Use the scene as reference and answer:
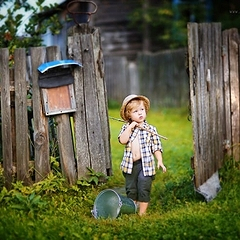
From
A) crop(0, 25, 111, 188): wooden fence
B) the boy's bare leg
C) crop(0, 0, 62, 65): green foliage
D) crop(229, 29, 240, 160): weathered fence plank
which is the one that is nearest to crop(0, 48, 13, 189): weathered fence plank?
crop(0, 25, 111, 188): wooden fence

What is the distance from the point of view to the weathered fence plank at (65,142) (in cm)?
657

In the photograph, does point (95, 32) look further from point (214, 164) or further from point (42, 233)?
point (42, 233)

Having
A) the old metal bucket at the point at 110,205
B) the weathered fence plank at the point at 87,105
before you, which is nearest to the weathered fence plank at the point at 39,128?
the weathered fence plank at the point at 87,105

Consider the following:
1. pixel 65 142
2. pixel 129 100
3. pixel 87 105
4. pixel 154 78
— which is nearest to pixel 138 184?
pixel 129 100

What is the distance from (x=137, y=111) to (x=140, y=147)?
0.39 m

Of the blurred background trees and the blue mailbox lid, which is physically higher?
the blurred background trees

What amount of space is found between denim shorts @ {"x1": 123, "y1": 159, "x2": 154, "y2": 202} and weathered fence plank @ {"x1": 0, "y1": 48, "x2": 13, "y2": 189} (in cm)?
140

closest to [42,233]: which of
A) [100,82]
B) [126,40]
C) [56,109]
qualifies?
[56,109]

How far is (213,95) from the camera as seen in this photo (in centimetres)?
709

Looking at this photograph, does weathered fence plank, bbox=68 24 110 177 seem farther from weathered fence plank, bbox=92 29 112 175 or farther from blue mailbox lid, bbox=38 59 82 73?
blue mailbox lid, bbox=38 59 82 73

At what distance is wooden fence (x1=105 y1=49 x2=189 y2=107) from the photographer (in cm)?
1675

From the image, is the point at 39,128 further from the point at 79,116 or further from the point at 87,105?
the point at 87,105

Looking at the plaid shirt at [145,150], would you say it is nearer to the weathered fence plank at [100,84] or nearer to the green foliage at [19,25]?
the weathered fence plank at [100,84]

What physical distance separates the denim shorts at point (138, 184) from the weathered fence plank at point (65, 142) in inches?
33.8
